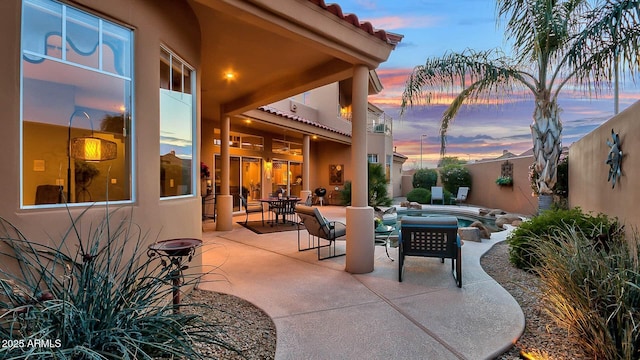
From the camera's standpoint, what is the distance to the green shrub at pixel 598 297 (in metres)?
2.18

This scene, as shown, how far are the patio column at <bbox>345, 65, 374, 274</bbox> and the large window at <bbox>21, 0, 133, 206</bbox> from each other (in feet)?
10.5

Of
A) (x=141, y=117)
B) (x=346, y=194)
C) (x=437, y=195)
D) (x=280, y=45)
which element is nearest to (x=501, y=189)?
(x=437, y=195)

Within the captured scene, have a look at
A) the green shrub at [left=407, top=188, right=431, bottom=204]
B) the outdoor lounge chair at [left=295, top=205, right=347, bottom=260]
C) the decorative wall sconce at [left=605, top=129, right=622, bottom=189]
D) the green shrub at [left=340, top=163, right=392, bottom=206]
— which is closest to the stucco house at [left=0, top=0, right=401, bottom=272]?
the outdoor lounge chair at [left=295, top=205, right=347, bottom=260]

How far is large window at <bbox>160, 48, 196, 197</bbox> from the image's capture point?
377cm

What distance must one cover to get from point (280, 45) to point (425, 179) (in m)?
16.7

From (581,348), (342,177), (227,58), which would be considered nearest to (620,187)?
(581,348)

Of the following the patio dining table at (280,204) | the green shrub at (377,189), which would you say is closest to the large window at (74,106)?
the patio dining table at (280,204)

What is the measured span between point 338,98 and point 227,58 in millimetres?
12022

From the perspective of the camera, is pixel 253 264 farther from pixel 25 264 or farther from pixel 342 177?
pixel 342 177

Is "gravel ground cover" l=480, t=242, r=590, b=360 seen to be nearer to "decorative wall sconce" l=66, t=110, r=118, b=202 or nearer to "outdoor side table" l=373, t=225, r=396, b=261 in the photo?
"outdoor side table" l=373, t=225, r=396, b=261

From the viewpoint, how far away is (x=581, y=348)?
8.26 ft

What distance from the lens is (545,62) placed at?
720cm

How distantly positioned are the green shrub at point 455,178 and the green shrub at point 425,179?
3.21 ft

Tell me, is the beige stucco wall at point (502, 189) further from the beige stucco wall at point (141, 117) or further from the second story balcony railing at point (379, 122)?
the beige stucco wall at point (141, 117)
